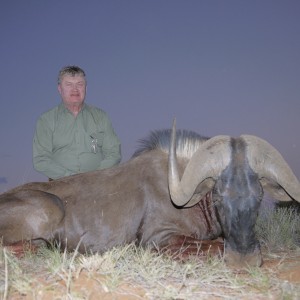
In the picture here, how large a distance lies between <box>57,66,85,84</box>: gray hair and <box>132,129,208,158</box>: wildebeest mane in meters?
2.04

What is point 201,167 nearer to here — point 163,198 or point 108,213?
point 163,198

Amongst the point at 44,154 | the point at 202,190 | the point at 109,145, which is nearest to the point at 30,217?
the point at 44,154

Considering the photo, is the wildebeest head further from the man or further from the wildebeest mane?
the man

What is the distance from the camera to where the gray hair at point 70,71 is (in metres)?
6.86

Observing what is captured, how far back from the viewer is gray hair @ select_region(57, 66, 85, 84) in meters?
6.86

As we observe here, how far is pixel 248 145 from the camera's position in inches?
171

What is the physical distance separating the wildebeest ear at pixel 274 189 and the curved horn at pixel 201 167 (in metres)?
0.56

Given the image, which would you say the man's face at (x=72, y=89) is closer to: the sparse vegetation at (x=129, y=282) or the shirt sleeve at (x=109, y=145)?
the shirt sleeve at (x=109, y=145)

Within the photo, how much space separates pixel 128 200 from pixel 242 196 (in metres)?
1.71

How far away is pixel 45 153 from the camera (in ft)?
21.4

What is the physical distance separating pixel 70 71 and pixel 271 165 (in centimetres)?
402

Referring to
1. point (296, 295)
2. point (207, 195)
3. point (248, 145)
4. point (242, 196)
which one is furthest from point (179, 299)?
point (207, 195)

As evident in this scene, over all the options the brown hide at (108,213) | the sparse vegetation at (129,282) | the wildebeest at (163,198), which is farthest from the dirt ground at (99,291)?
the brown hide at (108,213)

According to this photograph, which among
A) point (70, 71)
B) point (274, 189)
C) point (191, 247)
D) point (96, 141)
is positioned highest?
point (70, 71)
